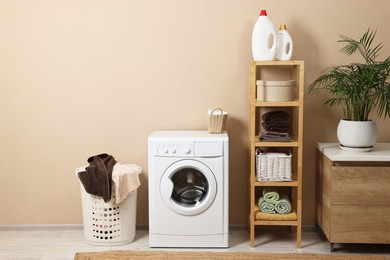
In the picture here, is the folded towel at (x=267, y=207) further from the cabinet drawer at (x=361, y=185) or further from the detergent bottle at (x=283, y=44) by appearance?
the detergent bottle at (x=283, y=44)

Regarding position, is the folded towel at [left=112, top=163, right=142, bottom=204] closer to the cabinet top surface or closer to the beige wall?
the beige wall

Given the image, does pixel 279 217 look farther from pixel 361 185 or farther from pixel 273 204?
pixel 361 185

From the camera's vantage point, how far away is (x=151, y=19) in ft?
14.1

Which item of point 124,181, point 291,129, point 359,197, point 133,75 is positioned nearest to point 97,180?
point 124,181

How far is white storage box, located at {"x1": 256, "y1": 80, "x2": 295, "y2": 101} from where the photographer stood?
3957 mm

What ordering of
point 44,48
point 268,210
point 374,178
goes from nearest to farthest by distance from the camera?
1. point 374,178
2. point 268,210
3. point 44,48

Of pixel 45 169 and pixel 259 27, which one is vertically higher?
pixel 259 27

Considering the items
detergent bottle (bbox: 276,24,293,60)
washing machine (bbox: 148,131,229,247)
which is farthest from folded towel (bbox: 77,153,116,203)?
detergent bottle (bbox: 276,24,293,60)

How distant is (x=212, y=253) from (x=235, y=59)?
1.35 metres

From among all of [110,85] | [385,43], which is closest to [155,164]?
[110,85]

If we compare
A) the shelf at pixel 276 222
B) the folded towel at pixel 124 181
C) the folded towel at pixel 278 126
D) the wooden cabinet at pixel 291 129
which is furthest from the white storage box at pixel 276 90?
the folded towel at pixel 124 181

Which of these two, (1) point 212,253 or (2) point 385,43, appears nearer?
(1) point 212,253

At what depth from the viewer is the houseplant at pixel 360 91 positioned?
12.5 feet

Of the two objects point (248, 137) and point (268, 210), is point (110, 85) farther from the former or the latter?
point (268, 210)
